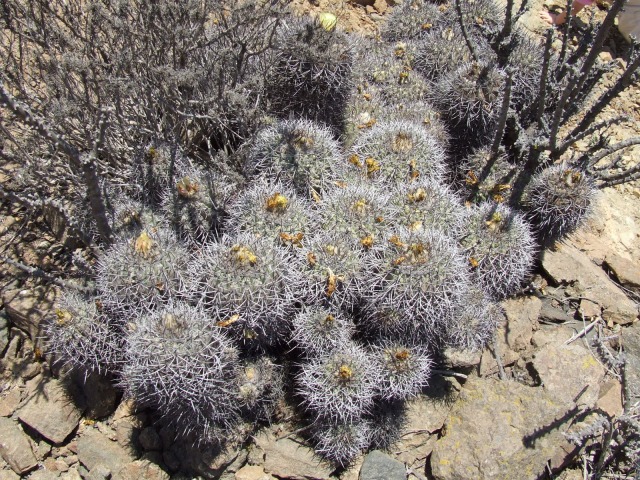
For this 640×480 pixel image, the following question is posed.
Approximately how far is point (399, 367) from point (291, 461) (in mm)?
925

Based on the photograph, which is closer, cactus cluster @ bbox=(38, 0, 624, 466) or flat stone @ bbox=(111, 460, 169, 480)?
cactus cluster @ bbox=(38, 0, 624, 466)

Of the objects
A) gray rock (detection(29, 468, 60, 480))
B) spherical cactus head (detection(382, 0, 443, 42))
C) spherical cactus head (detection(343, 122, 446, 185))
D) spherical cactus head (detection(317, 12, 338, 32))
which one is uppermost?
spherical cactus head (detection(317, 12, 338, 32))

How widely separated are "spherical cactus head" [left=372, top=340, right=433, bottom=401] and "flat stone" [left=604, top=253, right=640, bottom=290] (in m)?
2.24

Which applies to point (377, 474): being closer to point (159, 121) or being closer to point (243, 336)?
point (243, 336)

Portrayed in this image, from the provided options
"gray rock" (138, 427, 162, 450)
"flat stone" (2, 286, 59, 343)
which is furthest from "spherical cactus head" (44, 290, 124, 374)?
"gray rock" (138, 427, 162, 450)

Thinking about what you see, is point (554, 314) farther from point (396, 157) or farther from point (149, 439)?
point (149, 439)

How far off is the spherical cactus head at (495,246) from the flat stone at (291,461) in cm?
160

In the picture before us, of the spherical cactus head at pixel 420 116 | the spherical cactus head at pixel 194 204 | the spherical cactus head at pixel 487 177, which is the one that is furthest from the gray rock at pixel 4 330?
the spherical cactus head at pixel 487 177

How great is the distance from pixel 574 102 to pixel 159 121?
333 cm

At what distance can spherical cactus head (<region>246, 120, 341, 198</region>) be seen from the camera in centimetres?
362

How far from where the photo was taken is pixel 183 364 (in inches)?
108

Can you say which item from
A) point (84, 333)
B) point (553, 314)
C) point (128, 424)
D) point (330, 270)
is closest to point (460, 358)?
point (553, 314)

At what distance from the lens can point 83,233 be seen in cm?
333

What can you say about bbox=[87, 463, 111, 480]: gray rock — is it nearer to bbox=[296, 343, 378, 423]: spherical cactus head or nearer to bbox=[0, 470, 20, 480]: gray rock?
bbox=[0, 470, 20, 480]: gray rock
